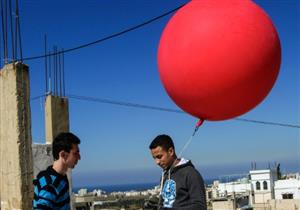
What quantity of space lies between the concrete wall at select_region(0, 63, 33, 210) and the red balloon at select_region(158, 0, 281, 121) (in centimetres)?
315

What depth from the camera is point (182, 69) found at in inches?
142

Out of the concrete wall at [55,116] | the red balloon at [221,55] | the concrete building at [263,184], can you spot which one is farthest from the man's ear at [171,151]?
the concrete building at [263,184]

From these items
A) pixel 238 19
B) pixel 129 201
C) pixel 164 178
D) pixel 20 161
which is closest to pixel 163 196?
pixel 164 178

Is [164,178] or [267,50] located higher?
[267,50]

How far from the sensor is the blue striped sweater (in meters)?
3.37

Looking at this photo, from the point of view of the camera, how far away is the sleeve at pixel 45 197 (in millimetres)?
3363

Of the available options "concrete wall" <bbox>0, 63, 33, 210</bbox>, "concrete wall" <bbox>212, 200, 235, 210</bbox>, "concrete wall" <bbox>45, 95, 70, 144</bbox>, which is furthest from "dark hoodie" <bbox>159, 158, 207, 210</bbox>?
"concrete wall" <bbox>212, 200, 235, 210</bbox>

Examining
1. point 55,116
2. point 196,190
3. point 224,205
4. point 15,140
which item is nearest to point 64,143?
point 196,190

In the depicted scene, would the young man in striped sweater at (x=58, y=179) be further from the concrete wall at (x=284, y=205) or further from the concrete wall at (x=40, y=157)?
the concrete wall at (x=284, y=205)

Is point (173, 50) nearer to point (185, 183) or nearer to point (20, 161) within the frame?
point (185, 183)

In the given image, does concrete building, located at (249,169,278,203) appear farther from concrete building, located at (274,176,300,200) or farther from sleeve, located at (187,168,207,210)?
sleeve, located at (187,168,207,210)

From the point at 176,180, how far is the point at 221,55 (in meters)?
0.92

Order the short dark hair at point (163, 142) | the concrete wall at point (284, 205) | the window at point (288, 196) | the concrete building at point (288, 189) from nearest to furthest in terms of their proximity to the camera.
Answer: the short dark hair at point (163, 142), the concrete wall at point (284, 205), the concrete building at point (288, 189), the window at point (288, 196)

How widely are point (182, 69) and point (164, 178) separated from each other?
0.82m
